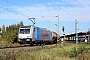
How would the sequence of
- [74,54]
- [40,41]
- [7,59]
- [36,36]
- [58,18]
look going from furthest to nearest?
1. [58,18]
2. [40,41]
3. [36,36]
4. [74,54]
5. [7,59]

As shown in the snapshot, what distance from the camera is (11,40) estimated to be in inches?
2045

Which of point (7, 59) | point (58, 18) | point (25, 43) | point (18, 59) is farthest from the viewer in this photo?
point (58, 18)

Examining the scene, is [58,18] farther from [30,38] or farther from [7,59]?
[7,59]

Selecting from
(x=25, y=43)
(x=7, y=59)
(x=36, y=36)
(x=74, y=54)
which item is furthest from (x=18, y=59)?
(x=36, y=36)

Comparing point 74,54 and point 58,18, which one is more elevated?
point 58,18

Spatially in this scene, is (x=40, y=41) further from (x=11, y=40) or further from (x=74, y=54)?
(x=74, y=54)

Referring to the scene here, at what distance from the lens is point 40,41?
1636 inches

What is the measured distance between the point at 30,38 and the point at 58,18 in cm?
1537

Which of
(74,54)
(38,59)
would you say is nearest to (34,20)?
(74,54)

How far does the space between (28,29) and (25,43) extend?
233cm

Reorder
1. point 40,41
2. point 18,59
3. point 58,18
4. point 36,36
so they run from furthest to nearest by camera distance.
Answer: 1. point 58,18
2. point 40,41
3. point 36,36
4. point 18,59

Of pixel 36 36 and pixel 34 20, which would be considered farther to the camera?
pixel 34 20

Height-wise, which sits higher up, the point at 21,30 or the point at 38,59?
the point at 21,30

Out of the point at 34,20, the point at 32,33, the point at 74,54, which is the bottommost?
the point at 74,54
